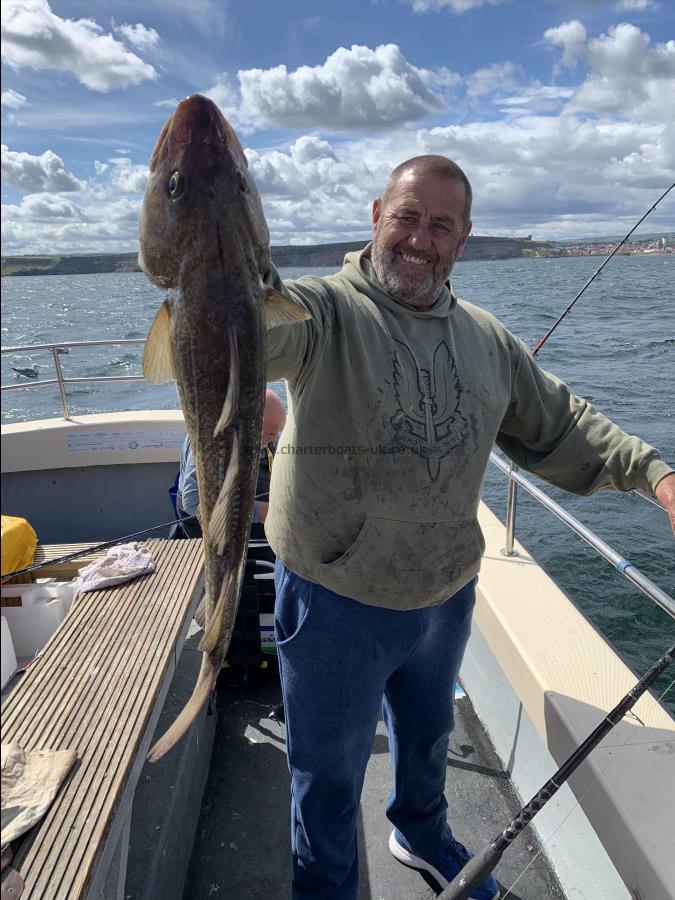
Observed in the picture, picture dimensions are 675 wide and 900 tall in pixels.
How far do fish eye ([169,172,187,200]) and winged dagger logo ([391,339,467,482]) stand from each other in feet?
3.04

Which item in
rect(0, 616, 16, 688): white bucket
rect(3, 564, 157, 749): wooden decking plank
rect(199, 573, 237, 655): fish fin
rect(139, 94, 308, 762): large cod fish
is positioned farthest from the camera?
rect(3, 564, 157, 749): wooden decking plank

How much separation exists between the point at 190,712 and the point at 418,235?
1.65 metres

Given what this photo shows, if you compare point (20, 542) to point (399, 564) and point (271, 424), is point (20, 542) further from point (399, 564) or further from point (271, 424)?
point (399, 564)

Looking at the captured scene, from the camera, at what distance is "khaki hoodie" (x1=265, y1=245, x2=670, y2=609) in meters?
2.04

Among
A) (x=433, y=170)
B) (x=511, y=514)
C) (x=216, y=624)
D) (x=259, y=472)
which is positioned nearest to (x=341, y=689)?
(x=216, y=624)

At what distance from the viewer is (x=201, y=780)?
10.3 ft

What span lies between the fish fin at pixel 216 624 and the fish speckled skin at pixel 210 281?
0.80 feet

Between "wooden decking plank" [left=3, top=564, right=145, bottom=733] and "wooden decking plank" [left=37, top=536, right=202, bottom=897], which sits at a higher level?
"wooden decking plank" [left=37, top=536, right=202, bottom=897]

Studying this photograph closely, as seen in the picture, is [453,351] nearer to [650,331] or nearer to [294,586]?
[294,586]

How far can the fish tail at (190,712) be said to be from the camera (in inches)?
58.7

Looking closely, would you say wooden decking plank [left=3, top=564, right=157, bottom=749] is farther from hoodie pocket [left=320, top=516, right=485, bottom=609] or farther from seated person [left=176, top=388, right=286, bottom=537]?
hoodie pocket [left=320, top=516, right=485, bottom=609]

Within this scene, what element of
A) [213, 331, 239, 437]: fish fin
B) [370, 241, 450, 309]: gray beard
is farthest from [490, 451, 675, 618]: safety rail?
[213, 331, 239, 437]: fish fin

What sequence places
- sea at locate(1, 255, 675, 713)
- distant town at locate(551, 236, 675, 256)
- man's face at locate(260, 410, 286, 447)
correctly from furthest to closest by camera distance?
sea at locate(1, 255, 675, 713)
distant town at locate(551, 236, 675, 256)
man's face at locate(260, 410, 286, 447)

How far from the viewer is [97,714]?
2312mm
